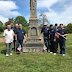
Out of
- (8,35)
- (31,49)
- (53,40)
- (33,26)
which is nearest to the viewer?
(8,35)

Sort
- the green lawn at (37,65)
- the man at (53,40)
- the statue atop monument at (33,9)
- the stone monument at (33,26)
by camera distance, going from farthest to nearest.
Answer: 1. the statue atop monument at (33,9)
2. the stone monument at (33,26)
3. the man at (53,40)
4. the green lawn at (37,65)

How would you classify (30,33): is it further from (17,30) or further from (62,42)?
(62,42)

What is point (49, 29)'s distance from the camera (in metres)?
Result: 6.48

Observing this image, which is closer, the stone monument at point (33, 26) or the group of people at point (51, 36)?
the group of people at point (51, 36)

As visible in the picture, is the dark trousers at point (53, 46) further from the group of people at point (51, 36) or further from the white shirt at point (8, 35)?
the white shirt at point (8, 35)

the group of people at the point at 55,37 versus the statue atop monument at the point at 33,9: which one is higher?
the statue atop monument at the point at 33,9

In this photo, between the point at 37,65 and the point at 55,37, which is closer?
the point at 37,65

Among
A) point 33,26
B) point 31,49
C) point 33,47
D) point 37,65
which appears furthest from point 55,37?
point 37,65

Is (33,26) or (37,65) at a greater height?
(33,26)

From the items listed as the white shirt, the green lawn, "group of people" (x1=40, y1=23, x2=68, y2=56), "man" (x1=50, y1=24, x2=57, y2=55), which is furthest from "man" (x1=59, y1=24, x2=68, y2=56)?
the white shirt

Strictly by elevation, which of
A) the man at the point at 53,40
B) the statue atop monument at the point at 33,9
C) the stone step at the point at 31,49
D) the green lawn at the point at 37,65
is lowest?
the green lawn at the point at 37,65

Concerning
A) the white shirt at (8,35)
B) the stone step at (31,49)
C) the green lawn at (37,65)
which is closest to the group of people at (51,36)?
the white shirt at (8,35)

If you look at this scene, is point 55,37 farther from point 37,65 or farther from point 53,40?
point 37,65

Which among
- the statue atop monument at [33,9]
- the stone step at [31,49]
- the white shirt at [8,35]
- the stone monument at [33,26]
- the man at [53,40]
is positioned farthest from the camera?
the statue atop monument at [33,9]
